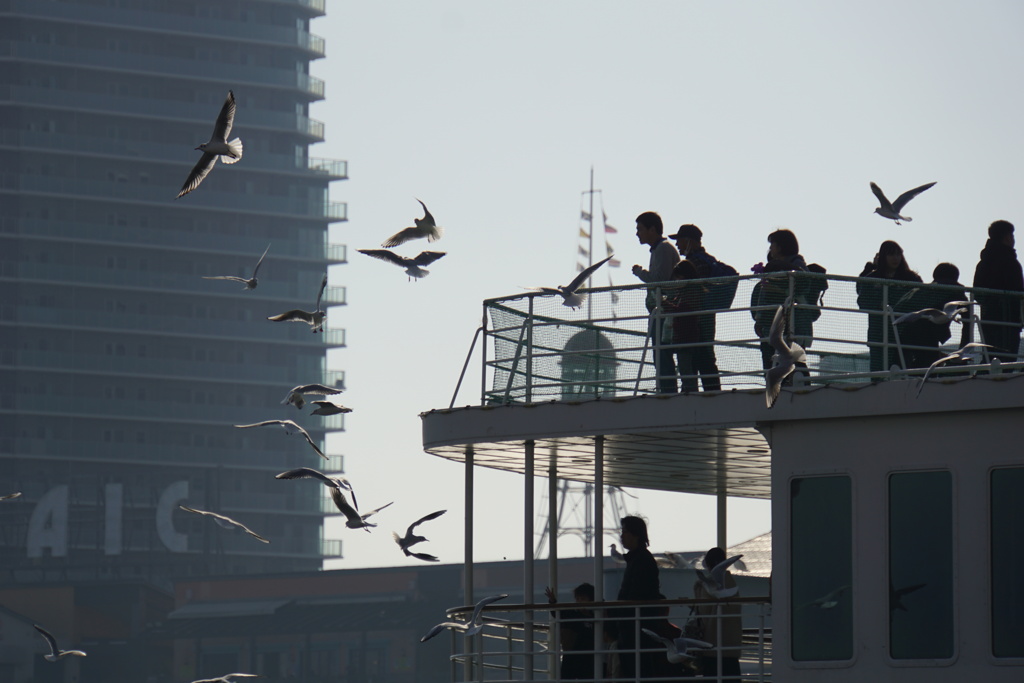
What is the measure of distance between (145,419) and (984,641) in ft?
503

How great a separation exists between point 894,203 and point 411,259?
5380mm

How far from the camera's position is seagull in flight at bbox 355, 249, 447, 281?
2005 centimetres

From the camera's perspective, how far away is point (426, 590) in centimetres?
10262

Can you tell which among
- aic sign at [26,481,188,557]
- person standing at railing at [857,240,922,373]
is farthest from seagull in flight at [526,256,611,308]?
aic sign at [26,481,188,557]

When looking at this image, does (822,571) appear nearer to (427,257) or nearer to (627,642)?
(627,642)

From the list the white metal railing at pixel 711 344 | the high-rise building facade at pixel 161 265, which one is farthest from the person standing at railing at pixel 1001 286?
the high-rise building facade at pixel 161 265

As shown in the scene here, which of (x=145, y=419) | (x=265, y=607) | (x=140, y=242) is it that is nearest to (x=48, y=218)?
(x=140, y=242)

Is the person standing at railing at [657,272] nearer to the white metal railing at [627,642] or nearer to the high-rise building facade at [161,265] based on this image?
the white metal railing at [627,642]

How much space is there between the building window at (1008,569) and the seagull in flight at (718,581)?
2.03 m

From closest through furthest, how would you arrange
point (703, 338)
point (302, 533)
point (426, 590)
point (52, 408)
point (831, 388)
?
point (831, 388)
point (703, 338)
point (426, 590)
point (52, 408)
point (302, 533)

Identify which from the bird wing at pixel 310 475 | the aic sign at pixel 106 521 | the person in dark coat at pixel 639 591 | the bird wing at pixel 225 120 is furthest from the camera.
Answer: the aic sign at pixel 106 521

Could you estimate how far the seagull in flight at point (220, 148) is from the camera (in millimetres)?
17328

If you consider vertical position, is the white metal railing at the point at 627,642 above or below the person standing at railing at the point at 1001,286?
below

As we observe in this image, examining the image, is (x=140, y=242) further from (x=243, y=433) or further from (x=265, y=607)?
(x=265, y=607)
